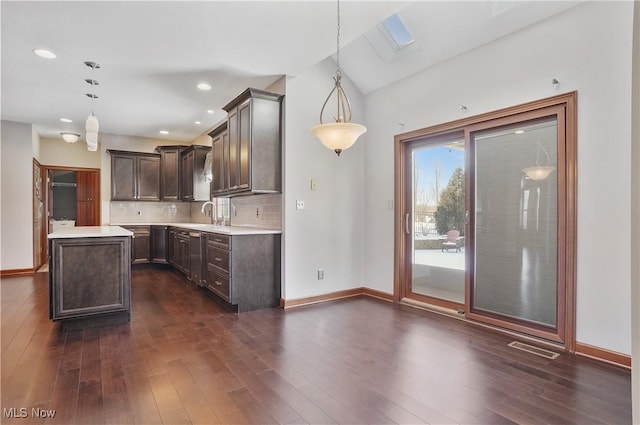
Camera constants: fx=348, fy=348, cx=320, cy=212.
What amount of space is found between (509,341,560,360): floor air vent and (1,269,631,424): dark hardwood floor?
0.07 meters

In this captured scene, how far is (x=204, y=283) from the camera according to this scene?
471cm

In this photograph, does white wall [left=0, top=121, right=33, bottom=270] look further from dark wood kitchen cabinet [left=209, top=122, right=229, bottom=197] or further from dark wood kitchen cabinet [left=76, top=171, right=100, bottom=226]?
dark wood kitchen cabinet [left=209, top=122, right=229, bottom=197]

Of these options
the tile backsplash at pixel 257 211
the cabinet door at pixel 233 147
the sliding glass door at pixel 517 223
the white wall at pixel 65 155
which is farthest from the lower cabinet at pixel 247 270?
the white wall at pixel 65 155

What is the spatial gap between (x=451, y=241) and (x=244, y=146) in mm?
2663

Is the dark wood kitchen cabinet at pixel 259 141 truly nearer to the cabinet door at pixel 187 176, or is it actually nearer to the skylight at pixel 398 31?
the skylight at pixel 398 31

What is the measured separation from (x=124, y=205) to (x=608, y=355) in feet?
26.3

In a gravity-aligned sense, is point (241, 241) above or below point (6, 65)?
below

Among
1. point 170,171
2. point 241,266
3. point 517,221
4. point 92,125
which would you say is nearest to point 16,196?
point 170,171

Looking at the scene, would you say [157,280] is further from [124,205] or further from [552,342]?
[552,342]

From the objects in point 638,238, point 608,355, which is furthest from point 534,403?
point 638,238

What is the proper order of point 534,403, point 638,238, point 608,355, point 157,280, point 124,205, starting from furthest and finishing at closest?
point 124,205 < point 157,280 < point 608,355 < point 534,403 < point 638,238

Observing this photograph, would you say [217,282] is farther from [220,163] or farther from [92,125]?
[92,125]

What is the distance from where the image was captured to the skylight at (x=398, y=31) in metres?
3.76

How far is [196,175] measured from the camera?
266 inches
